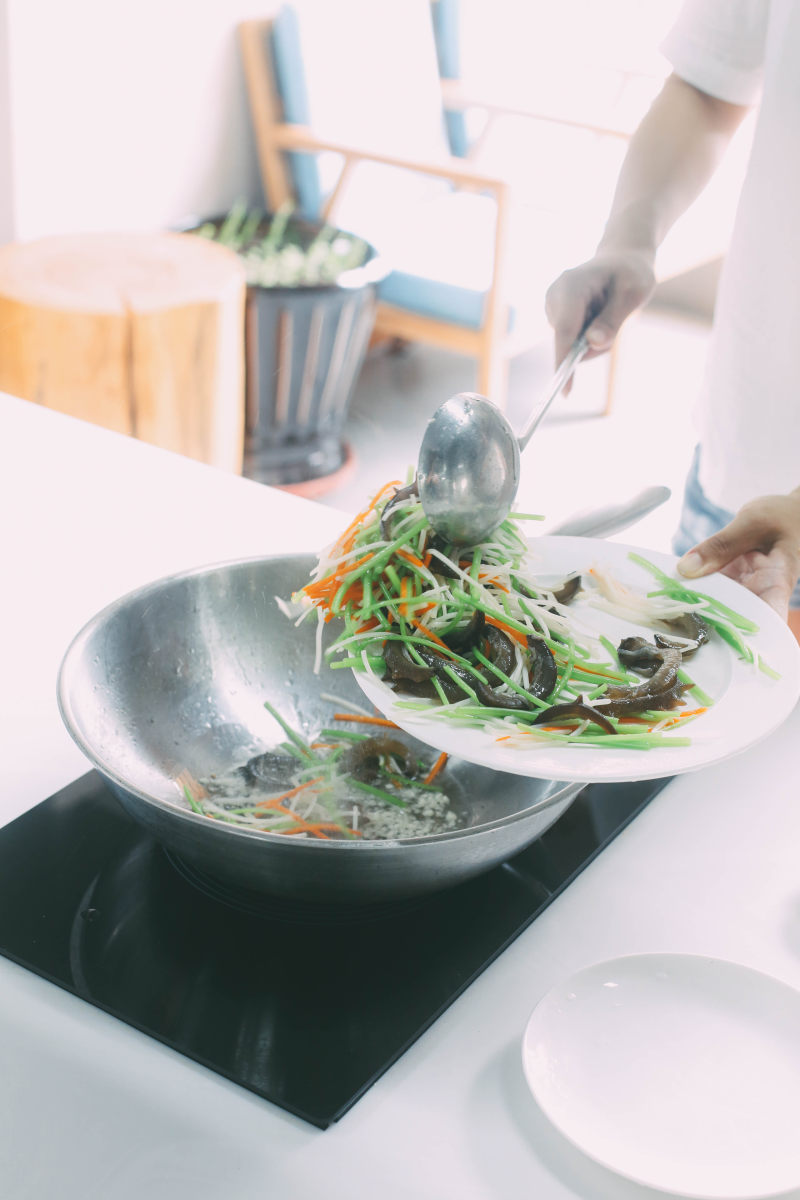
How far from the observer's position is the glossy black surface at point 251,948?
0.70m

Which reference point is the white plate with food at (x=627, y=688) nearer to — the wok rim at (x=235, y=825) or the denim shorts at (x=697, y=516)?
the wok rim at (x=235, y=825)

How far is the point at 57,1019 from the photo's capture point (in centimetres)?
72

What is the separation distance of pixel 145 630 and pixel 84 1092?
1.28 ft

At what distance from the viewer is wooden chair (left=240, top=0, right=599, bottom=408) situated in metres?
3.30

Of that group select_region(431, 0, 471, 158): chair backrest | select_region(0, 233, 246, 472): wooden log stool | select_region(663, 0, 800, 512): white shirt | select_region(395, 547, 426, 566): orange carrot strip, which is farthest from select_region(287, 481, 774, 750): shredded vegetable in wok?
select_region(431, 0, 471, 158): chair backrest

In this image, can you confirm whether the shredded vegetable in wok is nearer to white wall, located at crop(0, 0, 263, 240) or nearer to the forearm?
the forearm

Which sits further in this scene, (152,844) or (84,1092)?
(152,844)

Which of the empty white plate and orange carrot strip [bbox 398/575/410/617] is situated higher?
orange carrot strip [bbox 398/575/410/617]

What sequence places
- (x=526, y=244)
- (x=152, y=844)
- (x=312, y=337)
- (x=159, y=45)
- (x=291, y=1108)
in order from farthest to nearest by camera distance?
(x=526, y=244) → (x=159, y=45) → (x=312, y=337) → (x=152, y=844) → (x=291, y=1108)

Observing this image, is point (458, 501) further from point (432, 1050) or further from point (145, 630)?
point (432, 1050)

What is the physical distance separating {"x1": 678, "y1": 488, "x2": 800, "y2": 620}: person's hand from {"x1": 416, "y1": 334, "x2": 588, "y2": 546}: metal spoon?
0.21 m

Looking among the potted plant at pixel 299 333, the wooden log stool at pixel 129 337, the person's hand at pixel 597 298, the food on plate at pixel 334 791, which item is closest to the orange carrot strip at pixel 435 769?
the food on plate at pixel 334 791

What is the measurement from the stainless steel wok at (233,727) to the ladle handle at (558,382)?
219mm

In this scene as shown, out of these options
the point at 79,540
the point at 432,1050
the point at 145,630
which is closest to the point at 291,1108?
the point at 432,1050
